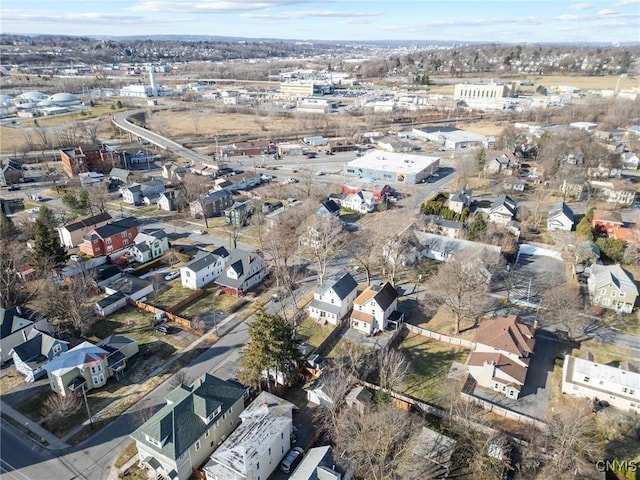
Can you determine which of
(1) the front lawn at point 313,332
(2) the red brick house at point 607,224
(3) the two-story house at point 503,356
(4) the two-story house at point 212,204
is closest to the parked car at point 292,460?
(1) the front lawn at point 313,332

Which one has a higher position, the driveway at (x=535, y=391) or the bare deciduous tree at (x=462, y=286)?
the bare deciduous tree at (x=462, y=286)

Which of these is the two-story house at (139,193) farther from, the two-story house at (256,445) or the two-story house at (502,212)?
the two-story house at (502,212)

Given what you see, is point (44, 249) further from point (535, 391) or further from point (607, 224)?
point (607, 224)

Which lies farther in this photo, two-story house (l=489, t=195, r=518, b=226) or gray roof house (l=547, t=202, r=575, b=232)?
two-story house (l=489, t=195, r=518, b=226)

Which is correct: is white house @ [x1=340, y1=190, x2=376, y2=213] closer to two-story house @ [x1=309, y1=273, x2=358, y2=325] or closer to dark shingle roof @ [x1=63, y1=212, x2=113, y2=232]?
two-story house @ [x1=309, y1=273, x2=358, y2=325]

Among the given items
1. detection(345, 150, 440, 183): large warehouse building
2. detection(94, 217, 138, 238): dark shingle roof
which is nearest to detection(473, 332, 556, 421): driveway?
detection(94, 217, 138, 238): dark shingle roof

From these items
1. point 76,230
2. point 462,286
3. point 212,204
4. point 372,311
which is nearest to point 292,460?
point 372,311
